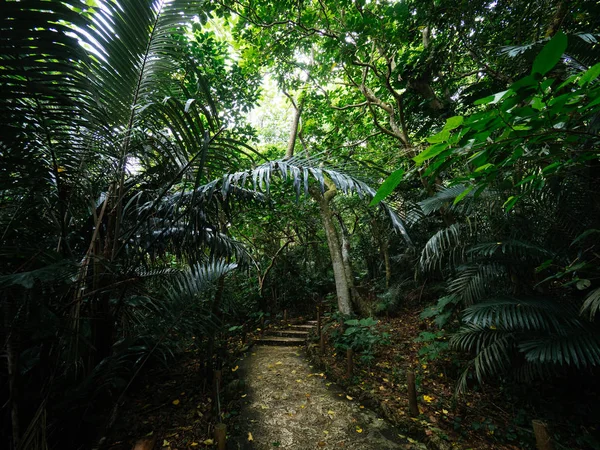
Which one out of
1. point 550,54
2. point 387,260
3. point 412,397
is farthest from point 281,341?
point 550,54

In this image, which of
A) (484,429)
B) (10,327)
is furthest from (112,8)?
(484,429)

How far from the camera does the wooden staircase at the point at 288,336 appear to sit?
239 inches

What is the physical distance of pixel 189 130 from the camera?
2.05m

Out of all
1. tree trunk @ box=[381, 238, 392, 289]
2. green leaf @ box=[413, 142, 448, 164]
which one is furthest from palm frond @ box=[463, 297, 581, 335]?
tree trunk @ box=[381, 238, 392, 289]

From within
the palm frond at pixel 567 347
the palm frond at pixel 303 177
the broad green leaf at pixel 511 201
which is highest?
the palm frond at pixel 303 177

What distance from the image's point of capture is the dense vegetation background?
1.09 metres

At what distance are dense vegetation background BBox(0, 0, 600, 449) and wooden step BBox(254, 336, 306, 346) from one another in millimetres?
2146

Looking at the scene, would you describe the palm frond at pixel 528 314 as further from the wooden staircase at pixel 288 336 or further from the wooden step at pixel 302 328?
the wooden step at pixel 302 328

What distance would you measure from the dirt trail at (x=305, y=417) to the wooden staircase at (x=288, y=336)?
1.60 m

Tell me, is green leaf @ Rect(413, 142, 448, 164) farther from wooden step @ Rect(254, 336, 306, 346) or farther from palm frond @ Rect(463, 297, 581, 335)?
wooden step @ Rect(254, 336, 306, 346)

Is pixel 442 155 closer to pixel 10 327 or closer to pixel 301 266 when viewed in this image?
pixel 10 327

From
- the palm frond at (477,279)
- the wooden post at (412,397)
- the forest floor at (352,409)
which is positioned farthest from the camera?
the palm frond at (477,279)

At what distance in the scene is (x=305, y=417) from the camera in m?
3.13

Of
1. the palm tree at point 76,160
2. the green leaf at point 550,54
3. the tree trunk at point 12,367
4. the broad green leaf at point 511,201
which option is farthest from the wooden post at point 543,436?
the tree trunk at point 12,367
